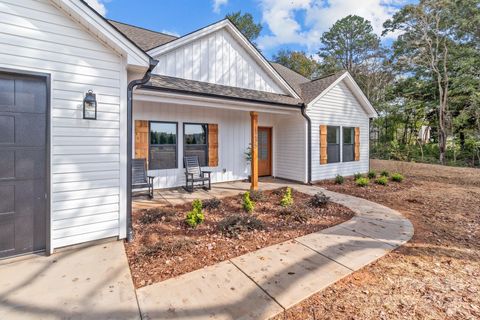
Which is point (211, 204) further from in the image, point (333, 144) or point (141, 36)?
point (141, 36)

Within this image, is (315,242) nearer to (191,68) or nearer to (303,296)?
(303,296)

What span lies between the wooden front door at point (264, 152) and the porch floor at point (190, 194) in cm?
89

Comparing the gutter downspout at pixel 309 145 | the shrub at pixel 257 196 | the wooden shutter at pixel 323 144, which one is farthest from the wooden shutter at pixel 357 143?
the shrub at pixel 257 196

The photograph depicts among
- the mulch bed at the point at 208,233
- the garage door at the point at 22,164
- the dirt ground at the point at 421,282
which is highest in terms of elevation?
the garage door at the point at 22,164

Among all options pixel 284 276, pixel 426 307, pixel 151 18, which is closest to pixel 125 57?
pixel 284 276

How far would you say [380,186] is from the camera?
26.2 ft

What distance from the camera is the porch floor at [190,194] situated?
579 cm

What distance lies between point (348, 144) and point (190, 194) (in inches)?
281

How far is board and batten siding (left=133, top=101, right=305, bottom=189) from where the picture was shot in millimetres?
7164

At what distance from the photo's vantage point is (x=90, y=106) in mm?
3361

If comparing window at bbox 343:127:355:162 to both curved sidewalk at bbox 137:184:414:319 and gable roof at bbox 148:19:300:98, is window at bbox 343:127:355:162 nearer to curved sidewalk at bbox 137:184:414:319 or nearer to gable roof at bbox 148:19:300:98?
gable roof at bbox 148:19:300:98

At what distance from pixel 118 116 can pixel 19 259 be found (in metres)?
2.27

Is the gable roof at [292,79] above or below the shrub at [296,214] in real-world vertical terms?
above

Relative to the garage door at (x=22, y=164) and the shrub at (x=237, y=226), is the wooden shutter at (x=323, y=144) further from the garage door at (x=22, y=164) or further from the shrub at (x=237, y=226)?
the garage door at (x=22, y=164)
